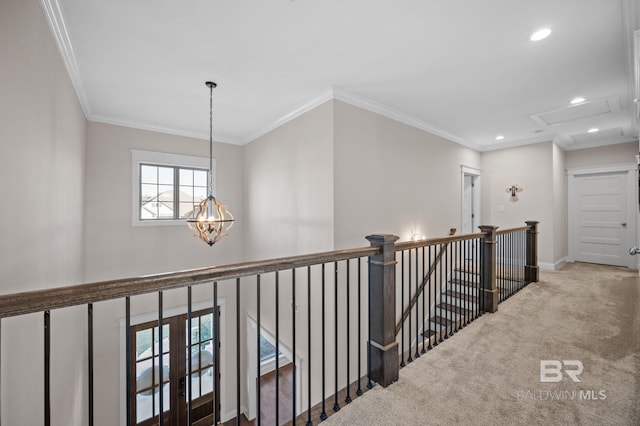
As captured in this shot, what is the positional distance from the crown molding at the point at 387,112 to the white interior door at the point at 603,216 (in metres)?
3.08

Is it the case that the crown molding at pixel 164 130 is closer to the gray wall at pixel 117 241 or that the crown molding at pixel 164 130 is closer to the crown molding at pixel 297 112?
the gray wall at pixel 117 241

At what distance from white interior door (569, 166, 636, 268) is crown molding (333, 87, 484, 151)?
10.1ft

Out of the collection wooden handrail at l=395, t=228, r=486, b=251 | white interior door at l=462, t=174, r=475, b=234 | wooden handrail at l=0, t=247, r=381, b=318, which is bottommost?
wooden handrail at l=0, t=247, r=381, b=318

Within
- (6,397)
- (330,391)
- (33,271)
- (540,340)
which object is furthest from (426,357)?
(33,271)

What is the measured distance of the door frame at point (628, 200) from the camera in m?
5.11

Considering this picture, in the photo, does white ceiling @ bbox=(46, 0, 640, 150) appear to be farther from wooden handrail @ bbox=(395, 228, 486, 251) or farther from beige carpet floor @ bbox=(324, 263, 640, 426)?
beige carpet floor @ bbox=(324, 263, 640, 426)

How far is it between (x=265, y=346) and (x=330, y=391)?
2.99 metres

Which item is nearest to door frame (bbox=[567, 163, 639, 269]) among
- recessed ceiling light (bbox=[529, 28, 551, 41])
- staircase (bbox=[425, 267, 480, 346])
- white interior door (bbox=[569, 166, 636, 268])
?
white interior door (bbox=[569, 166, 636, 268])

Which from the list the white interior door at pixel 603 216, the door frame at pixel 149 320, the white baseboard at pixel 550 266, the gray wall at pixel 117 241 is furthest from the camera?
the white interior door at pixel 603 216

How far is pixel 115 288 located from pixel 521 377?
2554 millimetres

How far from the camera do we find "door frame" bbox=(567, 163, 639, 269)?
5109mm

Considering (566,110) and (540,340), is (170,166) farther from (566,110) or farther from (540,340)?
(566,110)

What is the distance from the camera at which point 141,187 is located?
14.5ft

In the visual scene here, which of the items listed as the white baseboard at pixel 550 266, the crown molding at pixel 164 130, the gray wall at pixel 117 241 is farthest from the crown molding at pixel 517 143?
the gray wall at pixel 117 241
